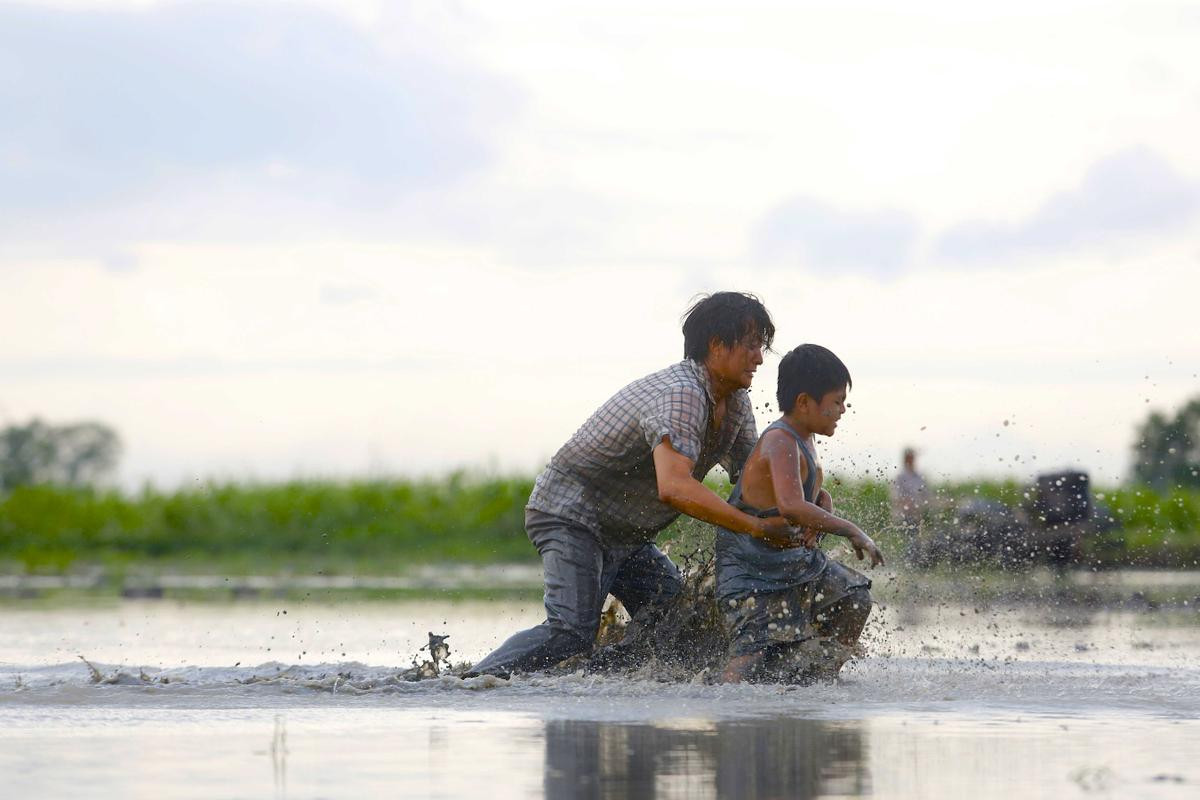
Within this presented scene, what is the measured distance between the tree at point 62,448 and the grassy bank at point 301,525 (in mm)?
37329

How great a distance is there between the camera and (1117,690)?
7277mm

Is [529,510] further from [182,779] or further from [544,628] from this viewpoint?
[182,779]

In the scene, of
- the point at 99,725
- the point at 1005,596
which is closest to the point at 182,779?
the point at 99,725

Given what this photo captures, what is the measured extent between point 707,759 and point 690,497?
6.80 feet

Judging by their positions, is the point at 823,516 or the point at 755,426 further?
the point at 755,426

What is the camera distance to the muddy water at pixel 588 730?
4586 millimetres

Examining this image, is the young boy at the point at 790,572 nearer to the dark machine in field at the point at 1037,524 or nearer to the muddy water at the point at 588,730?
the muddy water at the point at 588,730

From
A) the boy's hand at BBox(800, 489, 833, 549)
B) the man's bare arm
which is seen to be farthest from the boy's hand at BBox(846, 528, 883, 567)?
the man's bare arm

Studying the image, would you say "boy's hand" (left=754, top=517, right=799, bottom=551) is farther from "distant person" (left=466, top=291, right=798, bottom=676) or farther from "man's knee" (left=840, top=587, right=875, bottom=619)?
"man's knee" (left=840, top=587, right=875, bottom=619)

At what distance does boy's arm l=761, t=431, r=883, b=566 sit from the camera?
23.2ft

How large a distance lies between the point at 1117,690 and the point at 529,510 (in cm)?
255

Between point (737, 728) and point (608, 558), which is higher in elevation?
point (608, 558)

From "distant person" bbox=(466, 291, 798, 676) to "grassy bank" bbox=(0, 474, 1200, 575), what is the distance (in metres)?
15.2

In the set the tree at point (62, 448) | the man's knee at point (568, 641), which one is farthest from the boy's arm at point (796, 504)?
the tree at point (62, 448)
